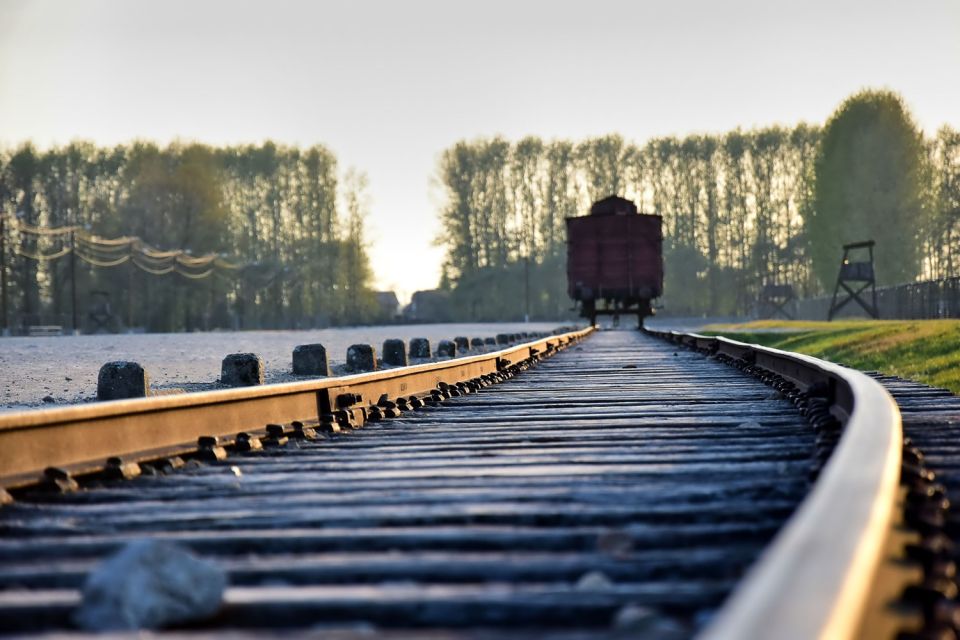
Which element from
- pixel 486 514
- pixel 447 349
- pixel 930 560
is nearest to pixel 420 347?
pixel 447 349

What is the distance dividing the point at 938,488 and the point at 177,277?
2730 inches

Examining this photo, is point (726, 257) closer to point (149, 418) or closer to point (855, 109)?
point (855, 109)

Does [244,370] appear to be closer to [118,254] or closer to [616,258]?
[616,258]

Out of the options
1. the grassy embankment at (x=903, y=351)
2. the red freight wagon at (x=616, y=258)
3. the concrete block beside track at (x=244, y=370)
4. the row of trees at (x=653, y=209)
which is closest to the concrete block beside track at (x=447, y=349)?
the grassy embankment at (x=903, y=351)

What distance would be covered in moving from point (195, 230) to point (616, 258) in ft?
144

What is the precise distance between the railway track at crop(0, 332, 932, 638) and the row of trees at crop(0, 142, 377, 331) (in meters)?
61.1

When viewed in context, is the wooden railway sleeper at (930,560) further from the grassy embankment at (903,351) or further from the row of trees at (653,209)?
the row of trees at (653,209)

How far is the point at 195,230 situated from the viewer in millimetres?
70438

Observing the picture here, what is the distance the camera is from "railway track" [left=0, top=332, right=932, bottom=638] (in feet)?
5.96

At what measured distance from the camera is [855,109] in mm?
55625

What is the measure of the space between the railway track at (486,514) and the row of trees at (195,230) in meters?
61.1

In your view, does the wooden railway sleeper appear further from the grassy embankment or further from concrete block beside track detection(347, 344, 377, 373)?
concrete block beside track detection(347, 344, 377, 373)

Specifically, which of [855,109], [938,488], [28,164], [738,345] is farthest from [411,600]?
[28,164]

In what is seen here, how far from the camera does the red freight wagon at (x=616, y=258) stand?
33.2 metres
